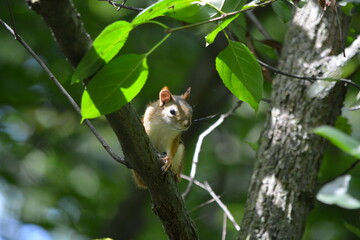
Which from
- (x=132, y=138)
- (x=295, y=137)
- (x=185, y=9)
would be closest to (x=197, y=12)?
(x=185, y=9)

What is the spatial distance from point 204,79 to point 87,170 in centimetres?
208

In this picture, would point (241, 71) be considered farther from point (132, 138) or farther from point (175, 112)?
point (175, 112)

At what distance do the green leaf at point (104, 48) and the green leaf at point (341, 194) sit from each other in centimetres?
68

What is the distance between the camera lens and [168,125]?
143 inches

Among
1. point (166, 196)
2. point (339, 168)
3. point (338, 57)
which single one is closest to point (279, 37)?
point (339, 168)

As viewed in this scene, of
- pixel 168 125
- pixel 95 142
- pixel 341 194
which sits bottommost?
pixel 95 142

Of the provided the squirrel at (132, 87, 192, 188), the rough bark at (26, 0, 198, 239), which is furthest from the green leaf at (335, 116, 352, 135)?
the rough bark at (26, 0, 198, 239)

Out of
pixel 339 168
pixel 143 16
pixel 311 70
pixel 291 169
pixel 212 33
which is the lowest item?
pixel 339 168

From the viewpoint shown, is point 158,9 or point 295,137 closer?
point 158,9

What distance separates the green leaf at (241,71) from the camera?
181 centimetres

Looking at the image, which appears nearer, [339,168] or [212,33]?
[212,33]

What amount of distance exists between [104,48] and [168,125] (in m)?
2.16

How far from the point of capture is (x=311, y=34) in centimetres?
342

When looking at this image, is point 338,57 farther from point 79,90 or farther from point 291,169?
point 79,90
